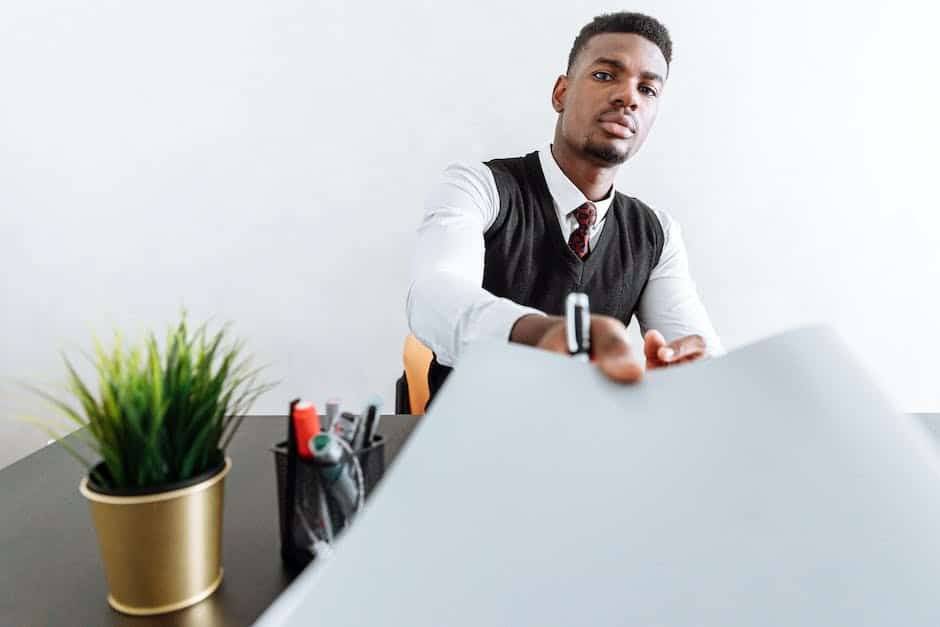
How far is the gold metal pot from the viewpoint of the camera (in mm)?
435

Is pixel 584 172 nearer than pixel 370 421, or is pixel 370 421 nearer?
pixel 370 421

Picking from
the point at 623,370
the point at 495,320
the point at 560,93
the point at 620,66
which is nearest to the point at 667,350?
the point at 495,320

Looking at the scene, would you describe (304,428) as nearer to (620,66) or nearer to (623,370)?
(623,370)

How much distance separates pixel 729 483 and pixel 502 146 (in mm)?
1583

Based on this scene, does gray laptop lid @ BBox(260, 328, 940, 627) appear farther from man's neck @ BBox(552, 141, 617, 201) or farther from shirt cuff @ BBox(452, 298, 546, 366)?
man's neck @ BBox(552, 141, 617, 201)

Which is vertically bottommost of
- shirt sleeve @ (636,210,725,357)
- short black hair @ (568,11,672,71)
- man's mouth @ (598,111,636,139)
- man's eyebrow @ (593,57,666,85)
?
shirt sleeve @ (636,210,725,357)

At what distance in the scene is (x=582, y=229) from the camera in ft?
4.84

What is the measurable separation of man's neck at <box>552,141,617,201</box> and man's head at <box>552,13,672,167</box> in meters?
0.02

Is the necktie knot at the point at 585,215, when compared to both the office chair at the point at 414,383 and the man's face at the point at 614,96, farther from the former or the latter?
the office chair at the point at 414,383

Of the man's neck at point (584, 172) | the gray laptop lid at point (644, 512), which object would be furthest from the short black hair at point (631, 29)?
the gray laptop lid at point (644, 512)

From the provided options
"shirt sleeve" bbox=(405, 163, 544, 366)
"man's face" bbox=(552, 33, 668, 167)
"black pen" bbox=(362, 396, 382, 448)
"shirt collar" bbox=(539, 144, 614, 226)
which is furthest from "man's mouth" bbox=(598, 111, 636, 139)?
"black pen" bbox=(362, 396, 382, 448)

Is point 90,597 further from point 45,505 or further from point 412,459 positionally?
point 412,459

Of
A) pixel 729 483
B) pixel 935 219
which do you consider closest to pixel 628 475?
pixel 729 483

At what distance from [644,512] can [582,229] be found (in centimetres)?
127
